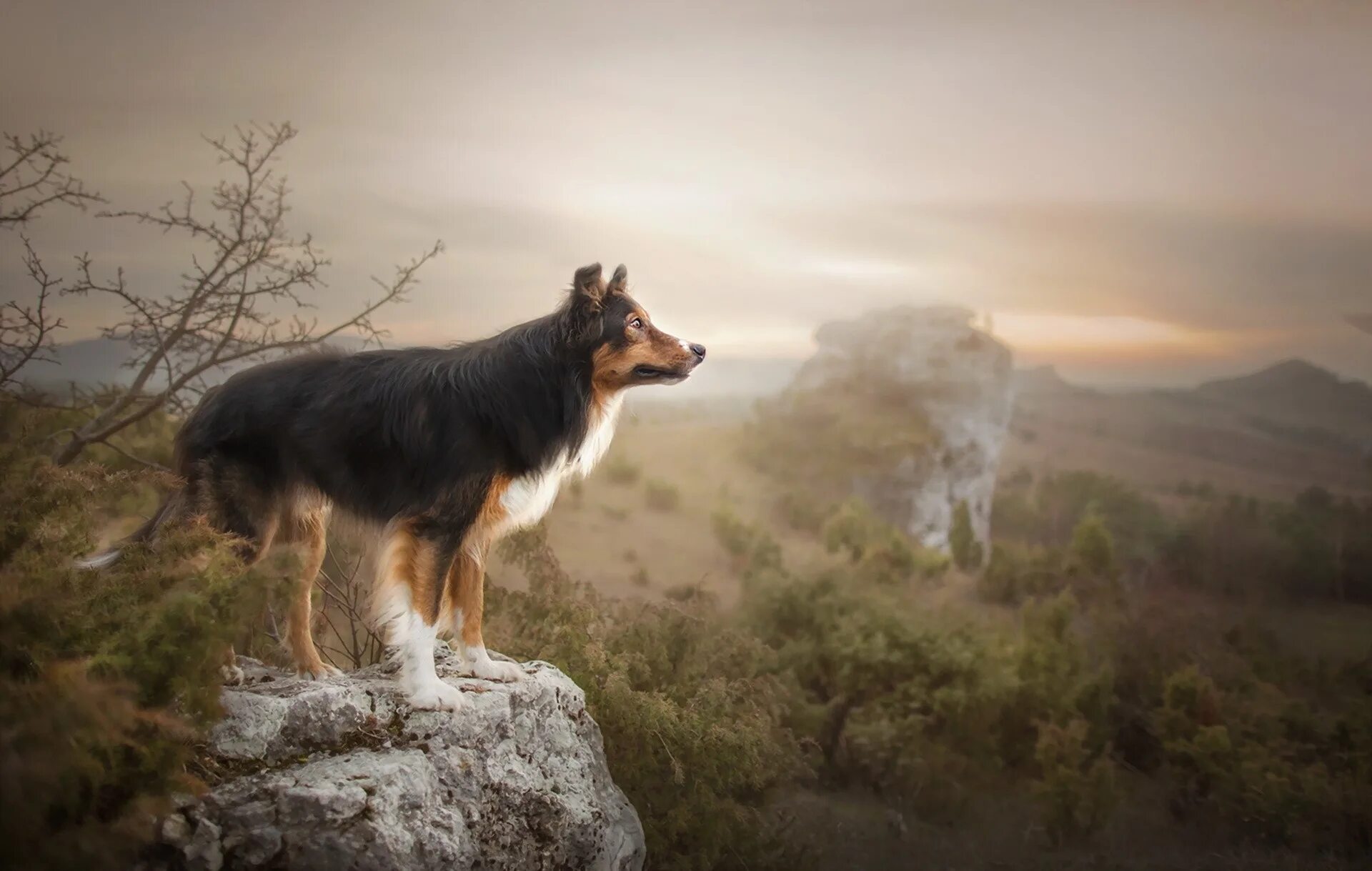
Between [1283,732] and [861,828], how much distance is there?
16.8 ft

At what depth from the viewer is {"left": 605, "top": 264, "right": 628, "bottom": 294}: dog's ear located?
459 centimetres

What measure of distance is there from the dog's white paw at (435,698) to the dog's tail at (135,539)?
1.34 meters

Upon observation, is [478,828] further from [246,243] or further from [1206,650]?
[1206,650]

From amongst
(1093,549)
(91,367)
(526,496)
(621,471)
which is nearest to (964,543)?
(1093,549)

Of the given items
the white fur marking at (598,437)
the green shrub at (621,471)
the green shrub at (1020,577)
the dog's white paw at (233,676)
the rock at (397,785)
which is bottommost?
the green shrub at (1020,577)

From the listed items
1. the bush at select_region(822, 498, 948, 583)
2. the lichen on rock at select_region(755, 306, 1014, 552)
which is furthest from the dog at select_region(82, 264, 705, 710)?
the lichen on rock at select_region(755, 306, 1014, 552)

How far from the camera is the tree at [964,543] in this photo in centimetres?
1472

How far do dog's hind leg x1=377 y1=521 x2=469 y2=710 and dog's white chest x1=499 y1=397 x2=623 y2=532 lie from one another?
1.23 ft

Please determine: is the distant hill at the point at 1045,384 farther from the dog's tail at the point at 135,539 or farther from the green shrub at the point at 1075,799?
the dog's tail at the point at 135,539

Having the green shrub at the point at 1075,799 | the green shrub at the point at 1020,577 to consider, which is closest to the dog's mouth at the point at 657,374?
the green shrub at the point at 1075,799

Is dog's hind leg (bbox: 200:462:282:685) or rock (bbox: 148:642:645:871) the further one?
dog's hind leg (bbox: 200:462:282:685)

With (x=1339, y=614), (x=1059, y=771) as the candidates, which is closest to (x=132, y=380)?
(x=1059, y=771)

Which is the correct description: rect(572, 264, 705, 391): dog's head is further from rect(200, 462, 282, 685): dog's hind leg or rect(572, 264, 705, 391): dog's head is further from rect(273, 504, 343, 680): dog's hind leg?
rect(200, 462, 282, 685): dog's hind leg

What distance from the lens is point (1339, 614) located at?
40.5 feet
